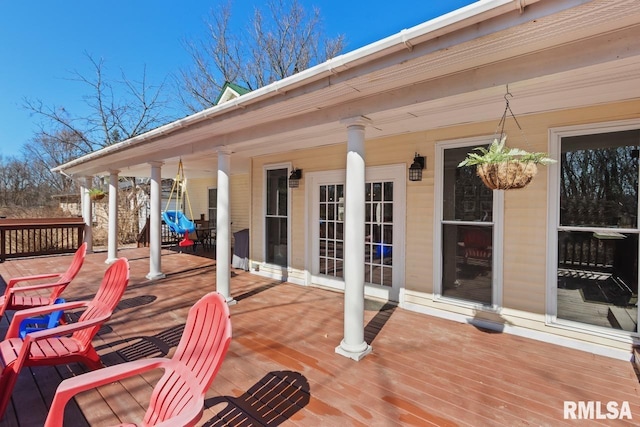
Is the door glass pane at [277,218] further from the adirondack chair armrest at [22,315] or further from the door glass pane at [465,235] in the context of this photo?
the adirondack chair armrest at [22,315]

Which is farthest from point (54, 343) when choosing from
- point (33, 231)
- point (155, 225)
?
point (33, 231)

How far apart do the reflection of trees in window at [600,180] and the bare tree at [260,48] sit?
14.4 metres

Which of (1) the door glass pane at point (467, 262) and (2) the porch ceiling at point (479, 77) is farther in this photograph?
(1) the door glass pane at point (467, 262)

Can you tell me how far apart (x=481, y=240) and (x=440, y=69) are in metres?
2.37

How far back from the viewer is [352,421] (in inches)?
82.1

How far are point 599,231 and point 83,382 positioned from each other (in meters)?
4.35

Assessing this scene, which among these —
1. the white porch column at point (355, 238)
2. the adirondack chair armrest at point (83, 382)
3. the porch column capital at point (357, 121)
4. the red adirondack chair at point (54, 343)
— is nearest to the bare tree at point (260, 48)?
the porch column capital at point (357, 121)

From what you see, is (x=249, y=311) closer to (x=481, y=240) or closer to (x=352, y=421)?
(x=352, y=421)

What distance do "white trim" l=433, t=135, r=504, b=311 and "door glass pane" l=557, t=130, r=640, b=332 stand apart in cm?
56

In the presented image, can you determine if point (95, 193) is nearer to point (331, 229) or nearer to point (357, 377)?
point (331, 229)

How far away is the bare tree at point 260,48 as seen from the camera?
15570 millimetres

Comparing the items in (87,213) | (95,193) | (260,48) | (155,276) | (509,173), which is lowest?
(155,276)

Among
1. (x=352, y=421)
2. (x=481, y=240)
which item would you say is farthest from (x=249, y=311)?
(x=481, y=240)

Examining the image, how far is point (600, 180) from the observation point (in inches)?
126
